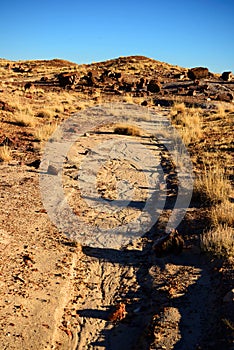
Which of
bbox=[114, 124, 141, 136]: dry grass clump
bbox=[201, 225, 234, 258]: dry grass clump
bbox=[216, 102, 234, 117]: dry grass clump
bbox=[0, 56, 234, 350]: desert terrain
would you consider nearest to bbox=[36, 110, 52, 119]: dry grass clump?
bbox=[0, 56, 234, 350]: desert terrain

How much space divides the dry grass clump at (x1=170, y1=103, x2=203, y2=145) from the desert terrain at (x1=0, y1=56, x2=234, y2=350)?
0.11 meters

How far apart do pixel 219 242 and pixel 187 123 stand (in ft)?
35.8

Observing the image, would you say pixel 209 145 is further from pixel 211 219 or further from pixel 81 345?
pixel 81 345

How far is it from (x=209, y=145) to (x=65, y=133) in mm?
4784

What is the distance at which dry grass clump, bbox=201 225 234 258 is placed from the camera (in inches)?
222

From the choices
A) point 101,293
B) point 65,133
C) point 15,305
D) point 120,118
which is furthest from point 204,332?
point 120,118

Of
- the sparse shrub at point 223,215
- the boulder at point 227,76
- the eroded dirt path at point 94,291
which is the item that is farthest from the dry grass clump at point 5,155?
the boulder at point 227,76

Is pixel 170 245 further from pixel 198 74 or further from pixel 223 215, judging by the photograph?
pixel 198 74

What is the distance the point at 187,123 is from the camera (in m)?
16.2

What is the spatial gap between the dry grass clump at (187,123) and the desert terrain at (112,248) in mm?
106

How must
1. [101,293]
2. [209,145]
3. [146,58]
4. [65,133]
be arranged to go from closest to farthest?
[101,293] < [209,145] < [65,133] < [146,58]

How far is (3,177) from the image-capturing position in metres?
8.92

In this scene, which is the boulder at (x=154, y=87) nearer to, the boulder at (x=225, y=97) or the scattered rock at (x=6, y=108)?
the boulder at (x=225, y=97)

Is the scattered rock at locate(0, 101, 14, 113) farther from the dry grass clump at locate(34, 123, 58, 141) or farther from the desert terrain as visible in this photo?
the dry grass clump at locate(34, 123, 58, 141)
